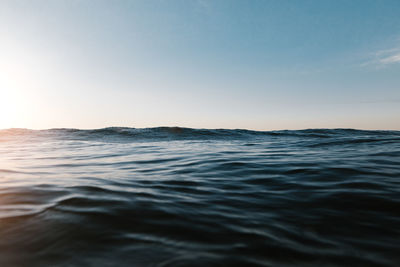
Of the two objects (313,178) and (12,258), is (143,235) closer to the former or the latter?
(12,258)

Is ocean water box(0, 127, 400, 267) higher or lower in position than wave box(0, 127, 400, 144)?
lower

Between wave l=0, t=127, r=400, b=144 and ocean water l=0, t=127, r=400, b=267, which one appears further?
wave l=0, t=127, r=400, b=144

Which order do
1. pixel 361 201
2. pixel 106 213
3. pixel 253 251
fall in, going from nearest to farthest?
1. pixel 253 251
2. pixel 106 213
3. pixel 361 201

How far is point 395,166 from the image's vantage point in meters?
4.25

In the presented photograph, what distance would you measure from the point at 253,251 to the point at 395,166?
13.8ft

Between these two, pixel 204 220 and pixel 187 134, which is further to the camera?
pixel 187 134

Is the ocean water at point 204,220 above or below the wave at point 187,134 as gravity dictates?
below

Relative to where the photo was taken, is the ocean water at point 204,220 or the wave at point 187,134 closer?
the ocean water at point 204,220

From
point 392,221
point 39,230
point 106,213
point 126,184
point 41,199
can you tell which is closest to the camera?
point 39,230

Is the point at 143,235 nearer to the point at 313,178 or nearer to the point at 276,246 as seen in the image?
the point at 276,246

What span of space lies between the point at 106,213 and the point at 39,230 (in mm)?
549

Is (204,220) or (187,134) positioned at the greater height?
(187,134)

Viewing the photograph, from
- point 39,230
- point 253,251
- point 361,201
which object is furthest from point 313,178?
point 39,230

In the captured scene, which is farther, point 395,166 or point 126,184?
point 395,166
